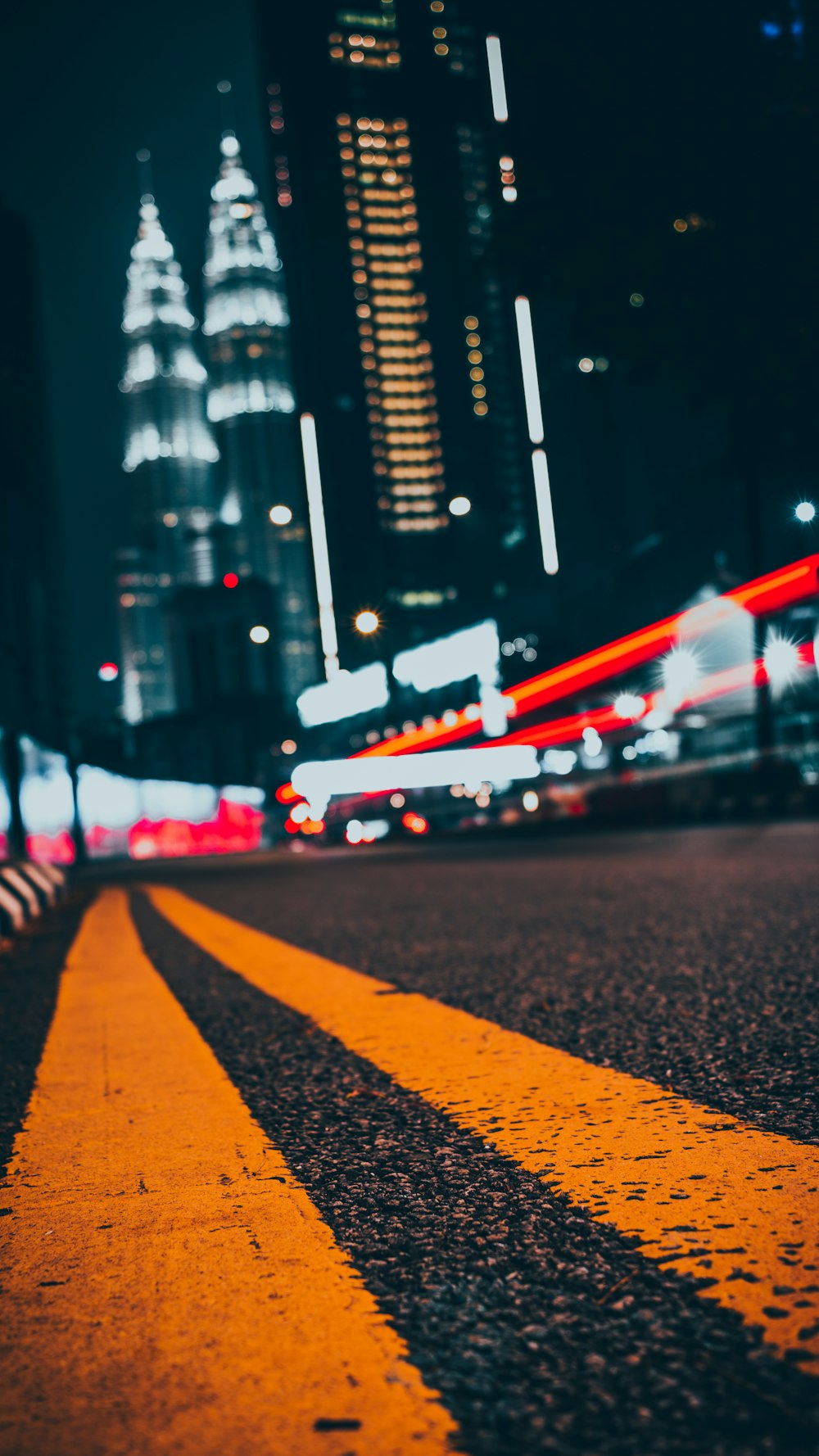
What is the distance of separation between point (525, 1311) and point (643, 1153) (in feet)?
2.44

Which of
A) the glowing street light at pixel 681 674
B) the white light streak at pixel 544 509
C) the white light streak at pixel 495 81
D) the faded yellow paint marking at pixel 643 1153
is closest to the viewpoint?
the faded yellow paint marking at pixel 643 1153

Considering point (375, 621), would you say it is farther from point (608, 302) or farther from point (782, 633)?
point (782, 633)

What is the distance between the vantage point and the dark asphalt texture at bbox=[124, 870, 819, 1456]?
3.95ft

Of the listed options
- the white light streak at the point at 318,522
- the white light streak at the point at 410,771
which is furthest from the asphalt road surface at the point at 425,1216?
the white light streak at the point at 318,522

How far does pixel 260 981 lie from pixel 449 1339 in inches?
167

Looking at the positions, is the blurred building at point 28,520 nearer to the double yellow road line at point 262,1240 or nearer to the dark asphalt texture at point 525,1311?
the double yellow road line at point 262,1240

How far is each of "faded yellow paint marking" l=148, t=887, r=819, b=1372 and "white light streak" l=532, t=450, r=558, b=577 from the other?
119 metres

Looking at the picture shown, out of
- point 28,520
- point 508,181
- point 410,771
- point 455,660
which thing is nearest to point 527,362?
point 455,660

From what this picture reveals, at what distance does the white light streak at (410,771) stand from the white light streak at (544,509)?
5791 cm

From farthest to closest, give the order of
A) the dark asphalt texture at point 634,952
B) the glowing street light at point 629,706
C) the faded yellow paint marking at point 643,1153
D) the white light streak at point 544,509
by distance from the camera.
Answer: the white light streak at point 544,509
the glowing street light at point 629,706
the dark asphalt texture at point 634,952
the faded yellow paint marking at point 643,1153

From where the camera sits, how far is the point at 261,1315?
1573 mm

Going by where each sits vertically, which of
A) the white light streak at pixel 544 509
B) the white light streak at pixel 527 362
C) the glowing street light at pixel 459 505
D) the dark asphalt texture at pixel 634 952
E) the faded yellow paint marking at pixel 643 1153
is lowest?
the dark asphalt texture at pixel 634 952

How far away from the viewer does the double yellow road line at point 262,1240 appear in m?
1.30

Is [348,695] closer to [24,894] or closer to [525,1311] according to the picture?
[24,894]
